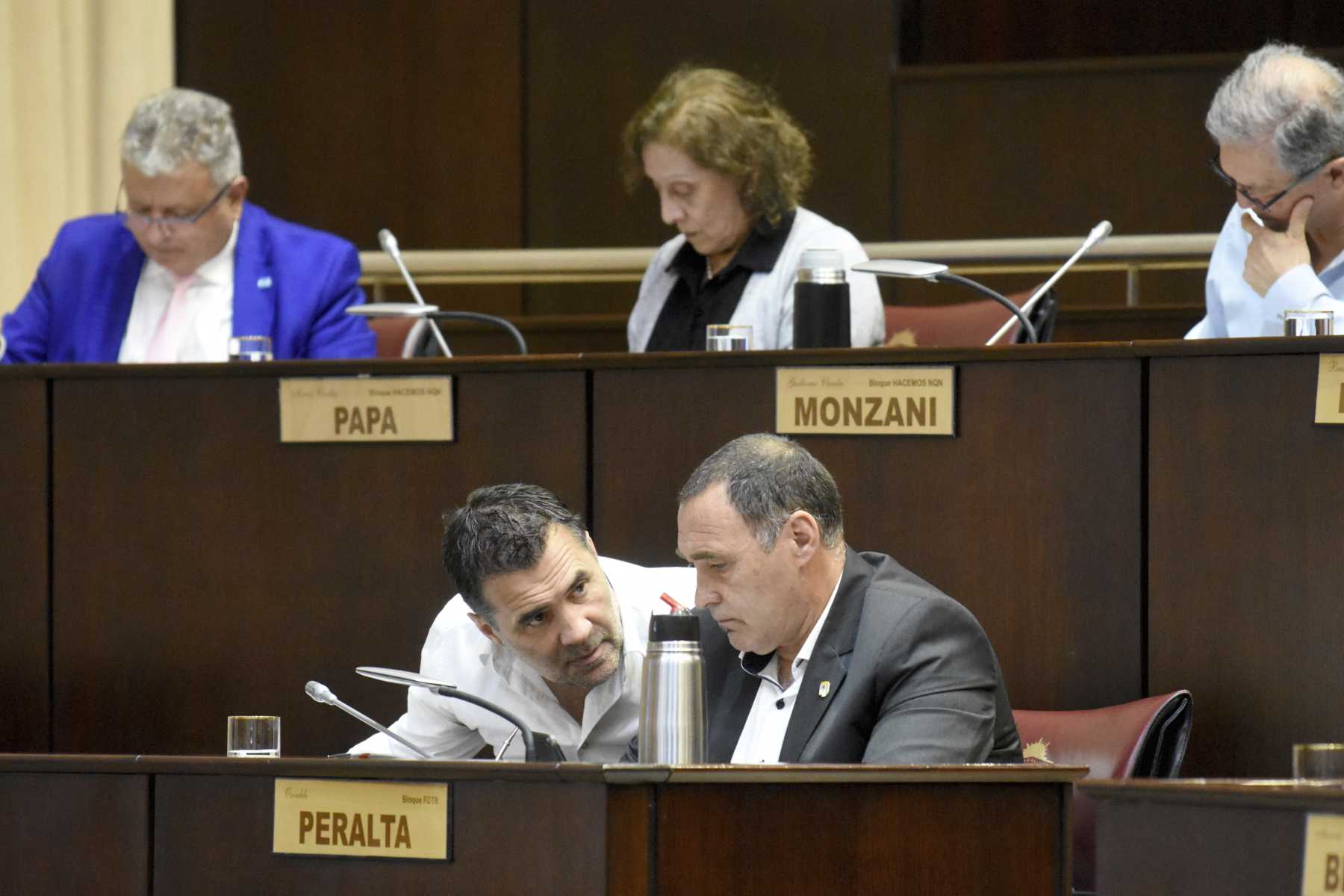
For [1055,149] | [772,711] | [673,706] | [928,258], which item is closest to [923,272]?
[772,711]

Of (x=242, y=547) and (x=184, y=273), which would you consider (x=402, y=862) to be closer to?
(x=242, y=547)

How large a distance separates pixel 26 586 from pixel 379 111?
8.61 ft

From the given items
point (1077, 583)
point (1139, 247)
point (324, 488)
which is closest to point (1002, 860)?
point (1077, 583)

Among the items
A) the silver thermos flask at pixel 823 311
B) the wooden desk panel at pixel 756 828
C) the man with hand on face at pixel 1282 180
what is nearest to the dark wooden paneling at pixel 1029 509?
the silver thermos flask at pixel 823 311

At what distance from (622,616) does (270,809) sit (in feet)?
2.97

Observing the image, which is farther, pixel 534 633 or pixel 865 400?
pixel 865 400

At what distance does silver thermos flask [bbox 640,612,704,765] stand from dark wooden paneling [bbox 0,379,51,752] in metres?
1.39

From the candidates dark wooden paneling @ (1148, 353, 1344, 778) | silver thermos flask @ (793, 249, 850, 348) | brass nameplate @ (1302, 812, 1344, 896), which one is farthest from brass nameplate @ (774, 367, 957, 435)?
brass nameplate @ (1302, 812, 1344, 896)

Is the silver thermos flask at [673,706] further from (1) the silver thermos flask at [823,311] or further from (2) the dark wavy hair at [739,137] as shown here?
(2) the dark wavy hair at [739,137]

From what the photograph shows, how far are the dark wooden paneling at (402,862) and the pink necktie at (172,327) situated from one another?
1772mm

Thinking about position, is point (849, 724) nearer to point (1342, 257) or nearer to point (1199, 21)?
point (1342, 257)

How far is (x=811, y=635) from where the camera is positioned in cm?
255

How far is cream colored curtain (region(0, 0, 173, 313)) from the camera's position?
16.4 ft

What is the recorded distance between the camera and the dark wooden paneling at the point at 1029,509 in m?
2.73
